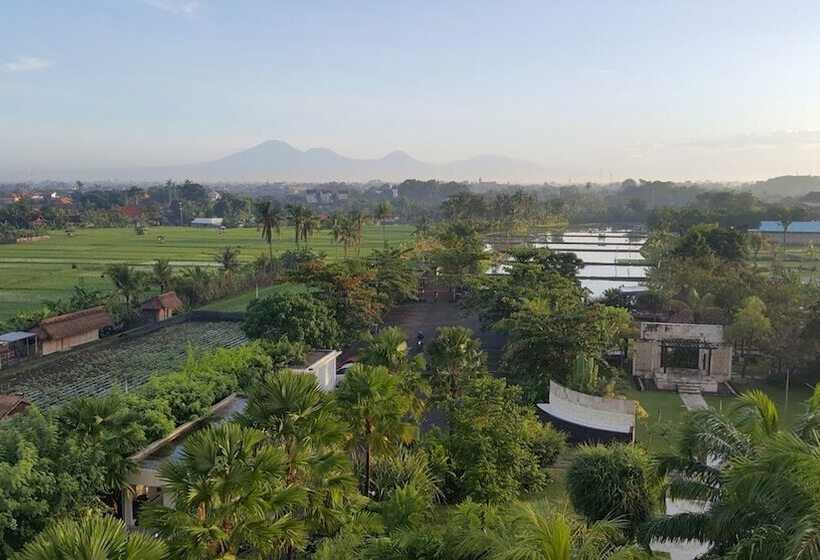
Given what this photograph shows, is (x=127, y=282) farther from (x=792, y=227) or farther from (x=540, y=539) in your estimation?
(x=792, y=227)

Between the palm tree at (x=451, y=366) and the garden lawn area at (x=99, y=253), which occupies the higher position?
the palm tree at (x=451, y=366)

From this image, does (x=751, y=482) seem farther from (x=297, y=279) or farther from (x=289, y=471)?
(x=297, y=279)

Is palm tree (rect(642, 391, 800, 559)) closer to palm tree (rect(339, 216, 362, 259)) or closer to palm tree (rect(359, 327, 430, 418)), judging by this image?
palm tree (rect(359, 327, 430, 418))

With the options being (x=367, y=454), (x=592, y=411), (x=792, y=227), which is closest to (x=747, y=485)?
(x=367, y=454)

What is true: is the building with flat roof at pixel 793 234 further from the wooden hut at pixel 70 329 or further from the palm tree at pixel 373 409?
the palm tree at pixel 373 409

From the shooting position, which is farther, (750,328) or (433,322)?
(433,322)

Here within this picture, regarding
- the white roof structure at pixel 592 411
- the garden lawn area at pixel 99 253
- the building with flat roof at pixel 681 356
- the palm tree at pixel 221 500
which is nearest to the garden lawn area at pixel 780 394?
the building with flat roof at pixel 681 356
